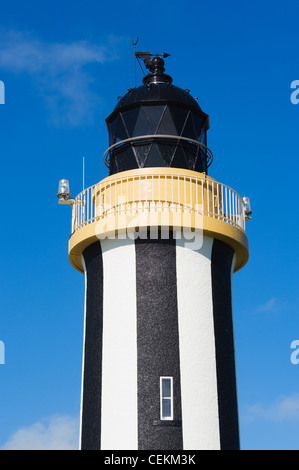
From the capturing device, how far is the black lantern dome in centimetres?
1908

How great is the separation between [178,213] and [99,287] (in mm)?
2318

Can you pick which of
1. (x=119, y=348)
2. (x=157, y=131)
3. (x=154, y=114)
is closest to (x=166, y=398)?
(x=119, y=348)

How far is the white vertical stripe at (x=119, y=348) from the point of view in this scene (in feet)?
55.2

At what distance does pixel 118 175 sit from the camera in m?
19.0

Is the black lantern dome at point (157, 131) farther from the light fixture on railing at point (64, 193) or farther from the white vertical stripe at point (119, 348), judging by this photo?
the white vertical stripe at point (119, 348)

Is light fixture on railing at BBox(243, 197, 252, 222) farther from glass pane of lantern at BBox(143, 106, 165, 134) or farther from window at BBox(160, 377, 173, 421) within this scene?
window at BBox(160, 377, 173, 421)

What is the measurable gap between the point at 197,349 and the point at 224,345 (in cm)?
85

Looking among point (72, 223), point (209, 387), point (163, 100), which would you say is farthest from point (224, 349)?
point (163, 100)

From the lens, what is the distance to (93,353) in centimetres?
1791

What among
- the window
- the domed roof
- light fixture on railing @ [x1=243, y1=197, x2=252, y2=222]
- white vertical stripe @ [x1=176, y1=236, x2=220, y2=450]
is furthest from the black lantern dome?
the window

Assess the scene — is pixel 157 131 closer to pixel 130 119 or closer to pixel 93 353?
pixel 130 119

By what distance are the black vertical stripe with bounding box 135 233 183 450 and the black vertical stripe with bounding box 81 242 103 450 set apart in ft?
3.21

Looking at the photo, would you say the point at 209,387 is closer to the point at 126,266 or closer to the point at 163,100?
the point at 126,266

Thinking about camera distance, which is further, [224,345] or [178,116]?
[178,116]
